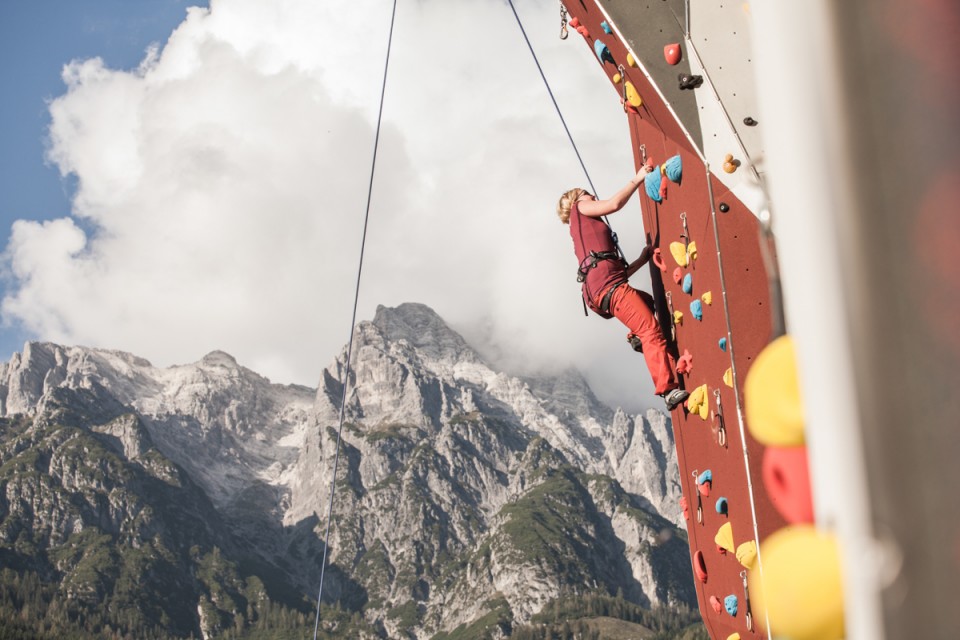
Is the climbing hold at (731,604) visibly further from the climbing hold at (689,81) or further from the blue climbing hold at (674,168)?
the climbing hold at (689,81)

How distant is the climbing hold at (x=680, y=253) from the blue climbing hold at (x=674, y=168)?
547 millimetres

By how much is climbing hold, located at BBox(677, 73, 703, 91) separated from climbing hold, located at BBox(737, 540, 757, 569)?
3.58 m

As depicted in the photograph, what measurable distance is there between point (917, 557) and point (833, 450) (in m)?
0.25

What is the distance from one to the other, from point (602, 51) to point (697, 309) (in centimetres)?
271

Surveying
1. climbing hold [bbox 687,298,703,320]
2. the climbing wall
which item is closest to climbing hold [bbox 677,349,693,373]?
the climbing wall

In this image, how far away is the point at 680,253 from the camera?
8.16 meters

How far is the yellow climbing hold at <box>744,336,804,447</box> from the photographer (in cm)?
220

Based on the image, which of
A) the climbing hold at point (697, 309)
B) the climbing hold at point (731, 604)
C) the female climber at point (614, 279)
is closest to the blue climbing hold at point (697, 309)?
the climbing hold at point (697, 309)

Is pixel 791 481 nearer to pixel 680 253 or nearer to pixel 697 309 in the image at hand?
pixel 697 309

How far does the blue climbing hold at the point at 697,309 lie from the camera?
7789 mm

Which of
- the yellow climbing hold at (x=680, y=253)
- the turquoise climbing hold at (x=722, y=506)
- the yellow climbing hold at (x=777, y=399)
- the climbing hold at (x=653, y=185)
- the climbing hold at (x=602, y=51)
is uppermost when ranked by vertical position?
the climbing hold at (x=602, y=51)

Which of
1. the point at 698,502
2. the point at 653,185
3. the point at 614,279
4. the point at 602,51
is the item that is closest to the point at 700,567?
the point at 698,502

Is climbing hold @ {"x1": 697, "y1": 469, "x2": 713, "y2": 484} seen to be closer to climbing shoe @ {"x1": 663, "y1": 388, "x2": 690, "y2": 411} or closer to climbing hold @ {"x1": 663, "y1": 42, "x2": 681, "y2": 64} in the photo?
climbing shoe @ {"x1": 663, "y1": 388, "x2": 690, "y2": 411}

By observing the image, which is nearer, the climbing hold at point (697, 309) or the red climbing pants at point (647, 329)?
the climbing hold at point (697, 309)
